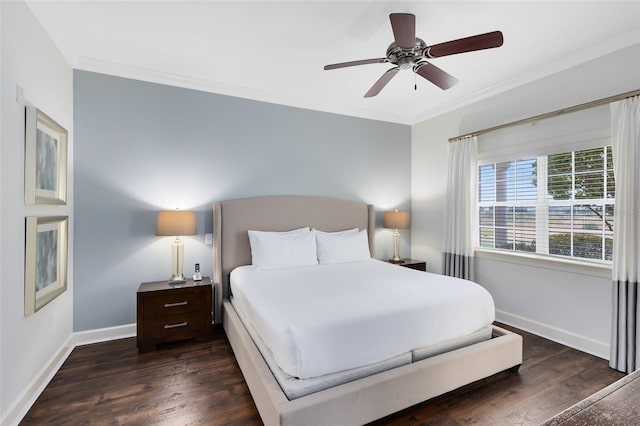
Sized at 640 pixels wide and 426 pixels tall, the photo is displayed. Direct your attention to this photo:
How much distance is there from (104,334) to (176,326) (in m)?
0.78

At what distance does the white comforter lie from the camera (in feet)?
5.21

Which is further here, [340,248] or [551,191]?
[340,248]

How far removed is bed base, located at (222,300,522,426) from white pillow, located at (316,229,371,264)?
4.49 ft

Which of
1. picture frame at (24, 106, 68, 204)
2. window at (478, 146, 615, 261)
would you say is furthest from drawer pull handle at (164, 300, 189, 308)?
window at (478, 146, 615, 261)

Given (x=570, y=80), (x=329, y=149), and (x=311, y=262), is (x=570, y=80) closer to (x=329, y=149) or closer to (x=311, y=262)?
(x=329, y=149)

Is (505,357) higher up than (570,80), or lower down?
lower down

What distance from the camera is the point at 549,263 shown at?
2.99 metres

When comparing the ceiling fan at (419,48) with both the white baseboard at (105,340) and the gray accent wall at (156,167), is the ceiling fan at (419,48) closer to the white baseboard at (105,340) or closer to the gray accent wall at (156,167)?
the gray accent wall at (156,167)

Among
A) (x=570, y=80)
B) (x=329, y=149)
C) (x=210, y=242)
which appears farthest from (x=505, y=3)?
(x=210, y=242)

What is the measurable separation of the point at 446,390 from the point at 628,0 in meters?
2.93

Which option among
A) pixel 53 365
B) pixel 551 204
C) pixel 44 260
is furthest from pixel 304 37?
pixel 53 365

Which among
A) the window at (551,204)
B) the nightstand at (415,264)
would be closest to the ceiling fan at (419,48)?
the window at (551,204)

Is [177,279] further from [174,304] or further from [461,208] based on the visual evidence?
[461,208]

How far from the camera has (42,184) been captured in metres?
2.14
